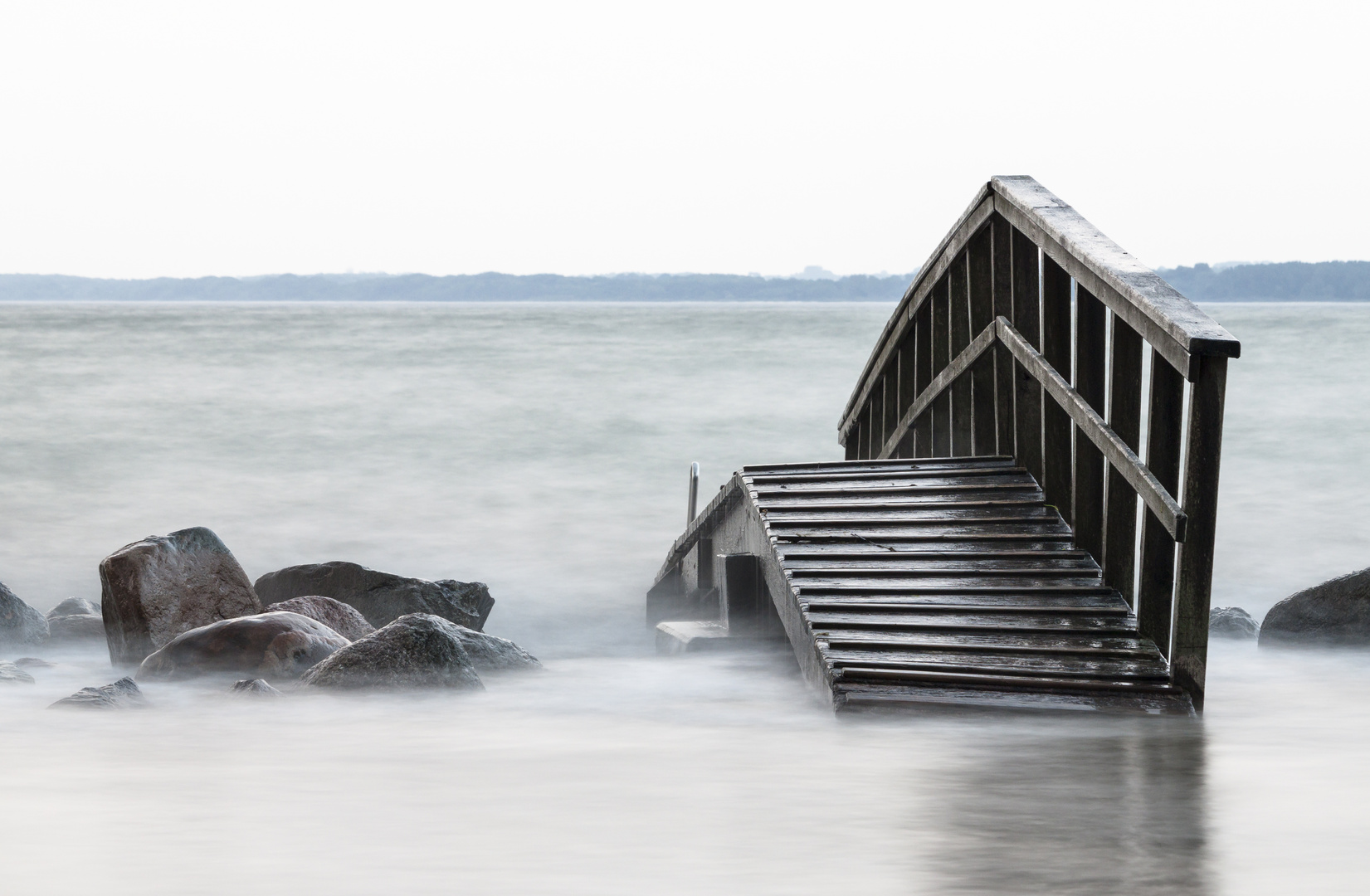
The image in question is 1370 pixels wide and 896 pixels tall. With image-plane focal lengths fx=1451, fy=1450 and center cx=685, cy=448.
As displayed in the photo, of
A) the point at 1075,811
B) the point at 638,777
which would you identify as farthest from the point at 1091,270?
the point at 638,777

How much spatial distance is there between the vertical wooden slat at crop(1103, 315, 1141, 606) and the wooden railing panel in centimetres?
159

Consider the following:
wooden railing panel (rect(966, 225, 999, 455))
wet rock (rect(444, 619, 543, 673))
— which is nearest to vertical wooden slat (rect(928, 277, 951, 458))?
wooden railing panel (rect(966, 225, 999, 455))

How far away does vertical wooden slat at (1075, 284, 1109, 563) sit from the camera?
6.09 metres

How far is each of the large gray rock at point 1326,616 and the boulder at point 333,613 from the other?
4779 mm

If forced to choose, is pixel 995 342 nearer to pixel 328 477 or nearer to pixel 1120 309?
pixel 1120 309

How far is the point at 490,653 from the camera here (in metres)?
6.99

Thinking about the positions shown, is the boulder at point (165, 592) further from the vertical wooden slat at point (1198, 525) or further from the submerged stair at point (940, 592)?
the vertical wooden slat at point (1198, 525)

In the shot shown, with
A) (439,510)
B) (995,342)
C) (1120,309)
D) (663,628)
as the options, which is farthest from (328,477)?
(1120,309)

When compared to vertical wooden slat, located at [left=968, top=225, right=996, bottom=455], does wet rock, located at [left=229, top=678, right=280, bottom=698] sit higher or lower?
lower

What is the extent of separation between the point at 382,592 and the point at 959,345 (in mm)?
3728

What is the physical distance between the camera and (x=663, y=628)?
8.21m

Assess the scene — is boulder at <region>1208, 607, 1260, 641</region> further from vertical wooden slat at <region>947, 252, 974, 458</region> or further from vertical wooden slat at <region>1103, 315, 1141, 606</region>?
vertical wooden slat at <region>1103, 315, 1141, 606</region>

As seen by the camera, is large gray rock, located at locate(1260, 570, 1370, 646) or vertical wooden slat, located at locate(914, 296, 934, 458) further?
vertical wooden slat, located at locate(914, 296, 934, 458)

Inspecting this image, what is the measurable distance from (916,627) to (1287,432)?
21.7 metres
